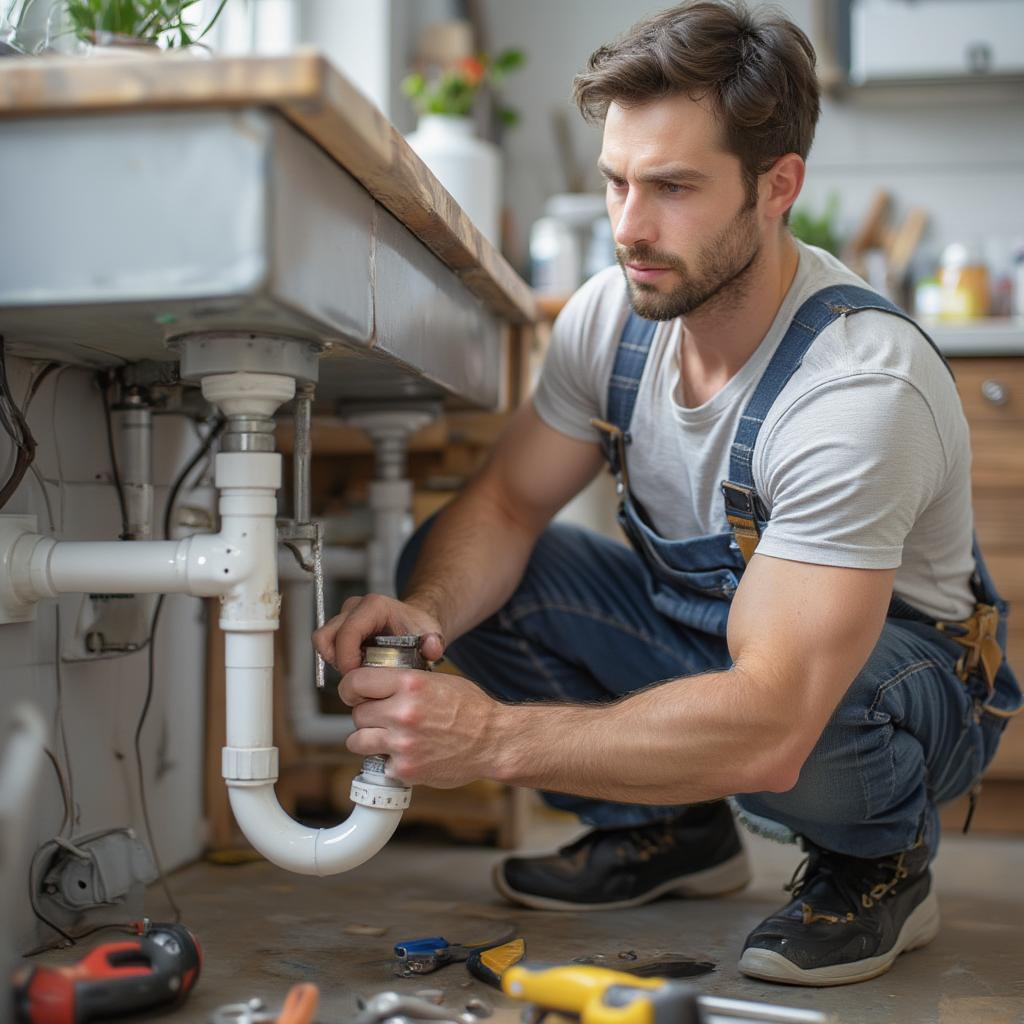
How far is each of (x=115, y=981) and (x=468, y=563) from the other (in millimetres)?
578

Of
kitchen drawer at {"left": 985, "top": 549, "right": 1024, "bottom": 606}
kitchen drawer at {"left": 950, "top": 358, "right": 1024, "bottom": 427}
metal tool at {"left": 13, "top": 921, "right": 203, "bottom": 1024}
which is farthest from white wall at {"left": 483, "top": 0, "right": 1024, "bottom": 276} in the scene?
metal tool at {"left": 13, "top": 921, "right": 203, "bottom": 1024}

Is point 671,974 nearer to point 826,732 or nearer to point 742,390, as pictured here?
point 826,732

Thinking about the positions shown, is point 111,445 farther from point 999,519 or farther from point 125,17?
point 999,519

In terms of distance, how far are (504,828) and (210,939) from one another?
58 centimetres

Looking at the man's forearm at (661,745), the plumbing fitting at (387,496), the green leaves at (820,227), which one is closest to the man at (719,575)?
Result: the man's forearm at (661,745)

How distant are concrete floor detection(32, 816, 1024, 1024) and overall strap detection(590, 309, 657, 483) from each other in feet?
1.53

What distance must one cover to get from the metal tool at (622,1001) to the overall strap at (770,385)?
46 cm

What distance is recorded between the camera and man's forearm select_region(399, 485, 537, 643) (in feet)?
4.09

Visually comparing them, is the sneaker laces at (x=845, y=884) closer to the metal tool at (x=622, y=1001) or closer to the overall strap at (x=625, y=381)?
the metal tool at (x=622, y=1001)

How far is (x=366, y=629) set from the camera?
3.43ft

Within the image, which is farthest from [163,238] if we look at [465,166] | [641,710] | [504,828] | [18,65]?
[465,166]

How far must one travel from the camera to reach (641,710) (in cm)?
99

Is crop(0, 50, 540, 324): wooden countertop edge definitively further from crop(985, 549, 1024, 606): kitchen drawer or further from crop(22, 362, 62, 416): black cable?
crop(985, 549, 1024, 606): kitchen drawer

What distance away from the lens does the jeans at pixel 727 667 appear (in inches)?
44.5
